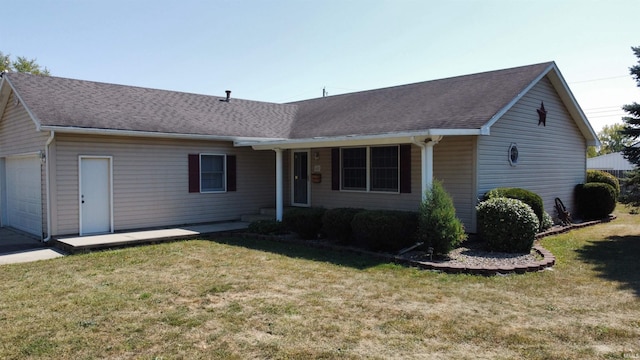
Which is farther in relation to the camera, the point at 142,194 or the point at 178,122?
the point at 178,122

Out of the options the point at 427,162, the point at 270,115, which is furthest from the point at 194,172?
the point at 427,162

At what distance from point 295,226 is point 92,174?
17.4 ft

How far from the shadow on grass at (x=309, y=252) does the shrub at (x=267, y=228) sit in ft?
1.28

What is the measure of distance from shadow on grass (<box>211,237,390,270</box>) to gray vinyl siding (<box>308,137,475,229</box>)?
2.81 meters

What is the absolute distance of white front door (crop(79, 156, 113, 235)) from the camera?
11398 millimetres

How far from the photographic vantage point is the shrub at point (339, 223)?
10.2 metres

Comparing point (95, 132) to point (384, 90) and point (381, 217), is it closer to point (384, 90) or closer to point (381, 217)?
point (381, 217)

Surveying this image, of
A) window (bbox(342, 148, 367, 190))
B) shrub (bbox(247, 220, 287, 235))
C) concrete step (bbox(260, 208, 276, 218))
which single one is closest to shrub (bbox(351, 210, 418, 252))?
shrub (bbox(247, 220, 287, 235))

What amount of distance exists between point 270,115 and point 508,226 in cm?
1028

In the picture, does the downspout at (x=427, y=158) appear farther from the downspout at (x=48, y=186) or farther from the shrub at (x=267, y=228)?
the downspout at (x=48, y=186)

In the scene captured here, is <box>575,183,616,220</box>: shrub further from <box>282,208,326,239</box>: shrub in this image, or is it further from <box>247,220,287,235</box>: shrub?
<box>247,220,287,235</box>: shrub

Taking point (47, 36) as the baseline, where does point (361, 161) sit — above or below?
below

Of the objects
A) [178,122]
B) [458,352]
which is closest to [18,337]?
[458,352]

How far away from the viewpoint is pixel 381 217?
9305 millimetres
